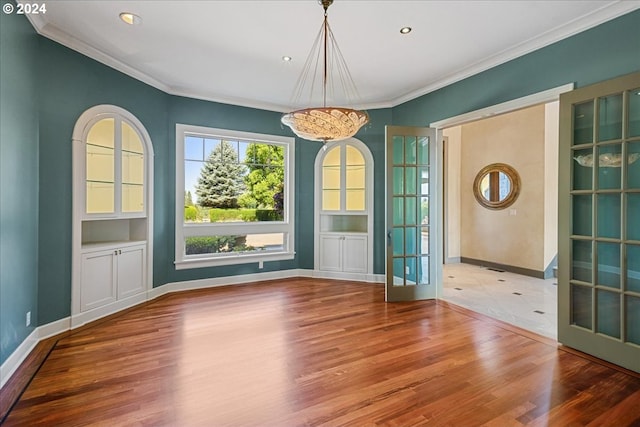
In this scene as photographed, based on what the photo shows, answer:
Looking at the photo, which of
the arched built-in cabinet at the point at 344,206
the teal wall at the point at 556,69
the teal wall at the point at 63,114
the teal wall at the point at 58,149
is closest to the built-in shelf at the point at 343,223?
the arched built-in cabinet at the point at 344,206

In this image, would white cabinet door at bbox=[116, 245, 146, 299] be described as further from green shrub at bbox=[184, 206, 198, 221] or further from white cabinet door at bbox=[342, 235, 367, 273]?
white cabinet door at bbox=[342, 235, 367, 273]

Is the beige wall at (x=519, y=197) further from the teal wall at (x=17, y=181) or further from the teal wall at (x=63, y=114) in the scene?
the teal wall at (x=17, y=181)

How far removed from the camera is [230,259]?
5469mm

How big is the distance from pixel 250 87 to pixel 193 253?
9.19 ft

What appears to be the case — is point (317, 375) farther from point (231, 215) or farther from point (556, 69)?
point (556, 69)

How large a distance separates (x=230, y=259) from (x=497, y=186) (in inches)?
222

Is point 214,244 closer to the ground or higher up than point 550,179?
closer to the ground

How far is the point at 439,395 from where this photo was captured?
7.67 ft

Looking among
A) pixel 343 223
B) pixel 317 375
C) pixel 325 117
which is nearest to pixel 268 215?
pixel 343 223

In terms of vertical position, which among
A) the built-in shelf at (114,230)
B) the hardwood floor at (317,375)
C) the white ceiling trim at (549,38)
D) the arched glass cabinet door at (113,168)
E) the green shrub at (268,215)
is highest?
the white ceiling trim at (549,38)

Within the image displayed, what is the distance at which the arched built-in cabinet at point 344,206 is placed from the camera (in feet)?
18.8

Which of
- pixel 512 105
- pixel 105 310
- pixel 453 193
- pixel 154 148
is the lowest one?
pixel 105 310

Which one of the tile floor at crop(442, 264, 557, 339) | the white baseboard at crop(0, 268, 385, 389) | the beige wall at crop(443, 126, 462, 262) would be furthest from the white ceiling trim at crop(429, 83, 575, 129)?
the beige wall at crop(443, 126, 462, 262)

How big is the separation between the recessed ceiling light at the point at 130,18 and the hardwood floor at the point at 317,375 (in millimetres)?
3157
